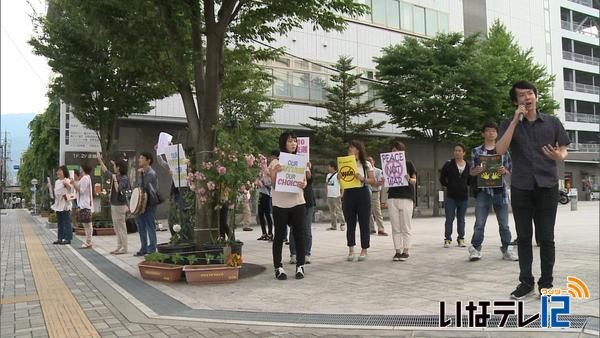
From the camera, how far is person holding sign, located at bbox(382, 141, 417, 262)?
775 cm

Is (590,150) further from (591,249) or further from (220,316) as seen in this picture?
(220,316)

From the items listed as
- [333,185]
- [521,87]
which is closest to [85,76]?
[333,185]

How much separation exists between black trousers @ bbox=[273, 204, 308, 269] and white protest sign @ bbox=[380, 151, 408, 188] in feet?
6.37

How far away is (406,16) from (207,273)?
26.3 m

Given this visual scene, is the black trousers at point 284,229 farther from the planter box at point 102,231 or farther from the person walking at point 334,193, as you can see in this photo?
the planter box at point 102,231

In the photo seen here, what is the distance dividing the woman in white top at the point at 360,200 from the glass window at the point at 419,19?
2422 centimetres

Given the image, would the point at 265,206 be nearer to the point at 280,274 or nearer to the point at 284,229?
the point at 284,229

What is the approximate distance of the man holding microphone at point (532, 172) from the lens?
4.54 m

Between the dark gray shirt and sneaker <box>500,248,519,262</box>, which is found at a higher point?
the dark gray shirt

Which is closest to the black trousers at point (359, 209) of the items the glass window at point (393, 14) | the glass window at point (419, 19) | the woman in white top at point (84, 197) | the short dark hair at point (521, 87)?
the short dark hair at point (521, 87)

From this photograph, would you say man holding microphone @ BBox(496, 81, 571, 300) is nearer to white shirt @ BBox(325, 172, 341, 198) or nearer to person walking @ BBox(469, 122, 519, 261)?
person walking @ BBox(469, 122, 519, 261)

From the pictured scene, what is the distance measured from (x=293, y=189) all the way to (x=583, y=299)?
3.54 meters

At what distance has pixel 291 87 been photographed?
24.8 m

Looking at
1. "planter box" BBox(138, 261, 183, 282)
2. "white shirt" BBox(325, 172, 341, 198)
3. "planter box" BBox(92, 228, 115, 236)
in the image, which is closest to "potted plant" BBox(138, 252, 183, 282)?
"planter box" BBox(138, 261, 183, 282)
